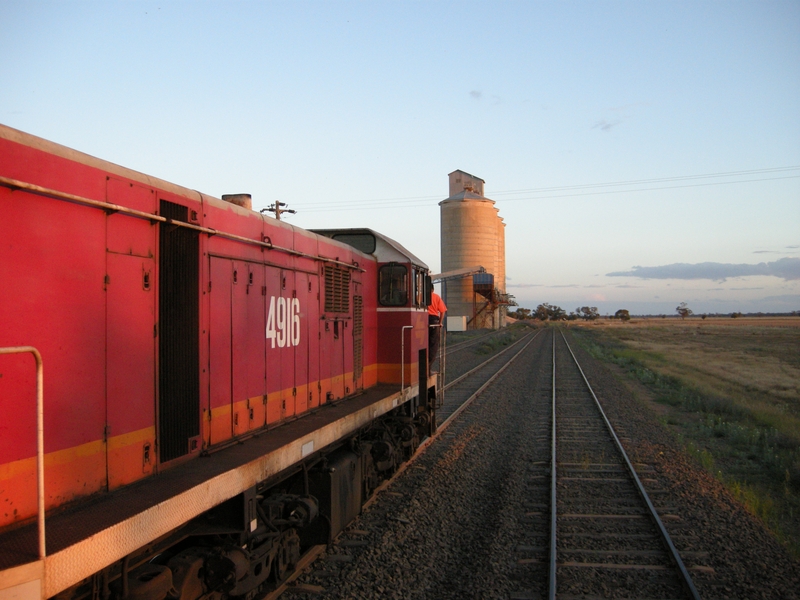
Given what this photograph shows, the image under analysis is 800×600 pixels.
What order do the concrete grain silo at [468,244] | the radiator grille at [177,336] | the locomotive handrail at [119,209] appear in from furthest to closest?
the concrete grain silo at [468,244] < the radiator grille at [177,336] < the locomotive handrail at [119,209]

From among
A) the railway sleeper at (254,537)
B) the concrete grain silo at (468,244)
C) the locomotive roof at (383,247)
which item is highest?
the concrete grain silo at (468,244)

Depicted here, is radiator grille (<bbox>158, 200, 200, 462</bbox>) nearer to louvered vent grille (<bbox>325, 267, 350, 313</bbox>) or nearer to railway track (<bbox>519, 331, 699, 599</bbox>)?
louvered vent grille (<bbox>325, 267, 350, 313</bbox>)

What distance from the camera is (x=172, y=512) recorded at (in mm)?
3320

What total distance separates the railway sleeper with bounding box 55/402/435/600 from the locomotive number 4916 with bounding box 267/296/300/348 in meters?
1.19

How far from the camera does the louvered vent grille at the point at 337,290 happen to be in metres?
7.18

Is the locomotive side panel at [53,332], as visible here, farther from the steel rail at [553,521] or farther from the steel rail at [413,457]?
the steel rail at [553,521]

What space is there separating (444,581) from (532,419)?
8.78 meters

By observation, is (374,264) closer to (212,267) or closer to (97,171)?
(212,267)

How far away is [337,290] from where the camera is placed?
748cm

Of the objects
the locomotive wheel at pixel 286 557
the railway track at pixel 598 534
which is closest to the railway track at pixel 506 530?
the railway track at pixel 598 534

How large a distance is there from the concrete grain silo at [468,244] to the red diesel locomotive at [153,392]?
48.7 meters

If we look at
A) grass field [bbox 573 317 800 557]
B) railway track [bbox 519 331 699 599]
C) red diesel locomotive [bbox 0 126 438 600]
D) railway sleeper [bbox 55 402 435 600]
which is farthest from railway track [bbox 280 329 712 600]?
grass field [bbox 573 317 800 557]

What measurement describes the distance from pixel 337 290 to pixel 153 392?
3.74 metres

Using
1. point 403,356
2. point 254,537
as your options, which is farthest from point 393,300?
point 254,537
